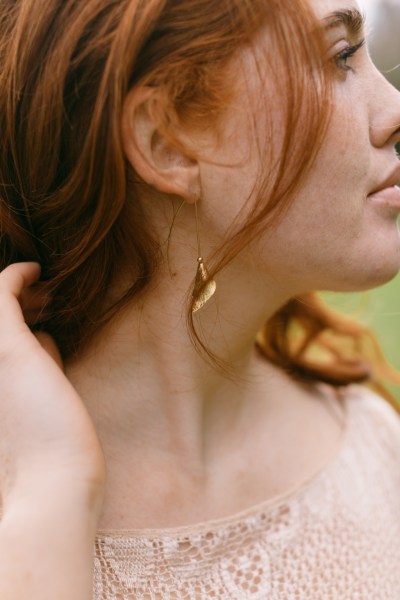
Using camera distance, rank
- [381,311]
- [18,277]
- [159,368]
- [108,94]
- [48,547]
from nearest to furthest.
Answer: [48,547], [108,94], [18,277], [159,368], [381,311]

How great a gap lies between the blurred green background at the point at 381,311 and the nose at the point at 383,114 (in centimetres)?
50

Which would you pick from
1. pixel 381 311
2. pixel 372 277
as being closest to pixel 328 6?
pixel 372 277

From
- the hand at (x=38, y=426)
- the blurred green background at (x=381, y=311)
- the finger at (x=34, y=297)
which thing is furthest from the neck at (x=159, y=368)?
the blurred green background at (x=381, y=311)

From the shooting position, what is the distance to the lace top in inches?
58.7

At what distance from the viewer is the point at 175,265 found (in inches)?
62.7

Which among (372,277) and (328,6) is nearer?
(328,6)

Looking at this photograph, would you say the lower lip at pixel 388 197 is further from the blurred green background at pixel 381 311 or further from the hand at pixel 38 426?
the hand at pixel 38 426

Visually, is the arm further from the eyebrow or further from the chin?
the eyebrow

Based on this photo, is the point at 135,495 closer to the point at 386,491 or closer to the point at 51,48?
the point at 386,491

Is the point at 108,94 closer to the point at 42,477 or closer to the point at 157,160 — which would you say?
the point at 157,160

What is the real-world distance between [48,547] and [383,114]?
1.00 m

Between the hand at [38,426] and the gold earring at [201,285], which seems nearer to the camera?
the hand at [38,426]

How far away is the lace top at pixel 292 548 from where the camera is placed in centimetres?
149

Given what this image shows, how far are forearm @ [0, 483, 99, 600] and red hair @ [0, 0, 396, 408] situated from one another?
487 mm
